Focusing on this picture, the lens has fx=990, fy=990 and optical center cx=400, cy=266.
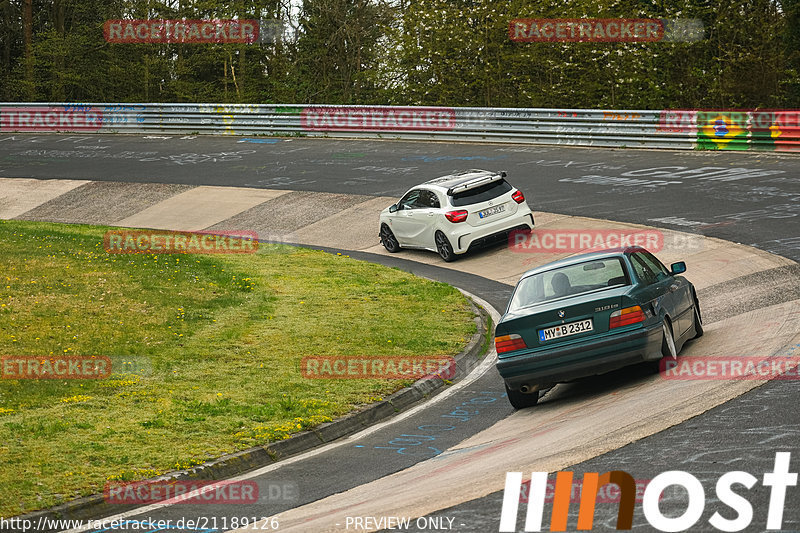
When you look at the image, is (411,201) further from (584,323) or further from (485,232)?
(584,323)

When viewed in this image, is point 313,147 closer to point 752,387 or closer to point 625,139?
point 625,139

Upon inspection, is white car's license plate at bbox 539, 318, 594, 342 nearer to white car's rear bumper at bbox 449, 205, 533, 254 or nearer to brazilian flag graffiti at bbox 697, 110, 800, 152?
white car's rear bumper at bbox 449, 205, 533, 254

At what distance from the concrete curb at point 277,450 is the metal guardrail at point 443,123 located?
15310 mm

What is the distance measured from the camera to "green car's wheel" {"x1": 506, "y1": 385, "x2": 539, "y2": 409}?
1036cm

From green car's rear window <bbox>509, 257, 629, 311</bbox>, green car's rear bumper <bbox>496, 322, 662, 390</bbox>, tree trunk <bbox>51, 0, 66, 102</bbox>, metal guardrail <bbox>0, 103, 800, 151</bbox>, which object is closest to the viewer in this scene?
green car's rear bumper <bbox>496, 322, 662, 390</bbox>

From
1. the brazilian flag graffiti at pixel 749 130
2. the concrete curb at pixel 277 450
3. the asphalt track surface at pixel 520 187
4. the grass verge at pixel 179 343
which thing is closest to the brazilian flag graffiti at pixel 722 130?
the brazilian flag graffiti at pixel 749 130

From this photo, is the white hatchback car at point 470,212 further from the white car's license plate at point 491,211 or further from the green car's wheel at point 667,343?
the green car's wheel at point 667,343

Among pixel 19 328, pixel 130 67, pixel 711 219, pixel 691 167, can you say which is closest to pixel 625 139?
pixel 691 167

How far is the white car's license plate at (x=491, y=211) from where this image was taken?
19.8 metres

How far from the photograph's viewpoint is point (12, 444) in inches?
364

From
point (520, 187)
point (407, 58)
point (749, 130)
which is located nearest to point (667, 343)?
point (520, 187)

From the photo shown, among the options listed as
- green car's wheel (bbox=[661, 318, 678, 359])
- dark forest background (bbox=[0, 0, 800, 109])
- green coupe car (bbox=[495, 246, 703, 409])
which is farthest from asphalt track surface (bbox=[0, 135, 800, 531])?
dark forest background (bbox=[0, 0, 800, 109])

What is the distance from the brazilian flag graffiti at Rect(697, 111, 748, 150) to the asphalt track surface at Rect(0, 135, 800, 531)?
0.56 m

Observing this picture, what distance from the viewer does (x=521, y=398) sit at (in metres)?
10.4
